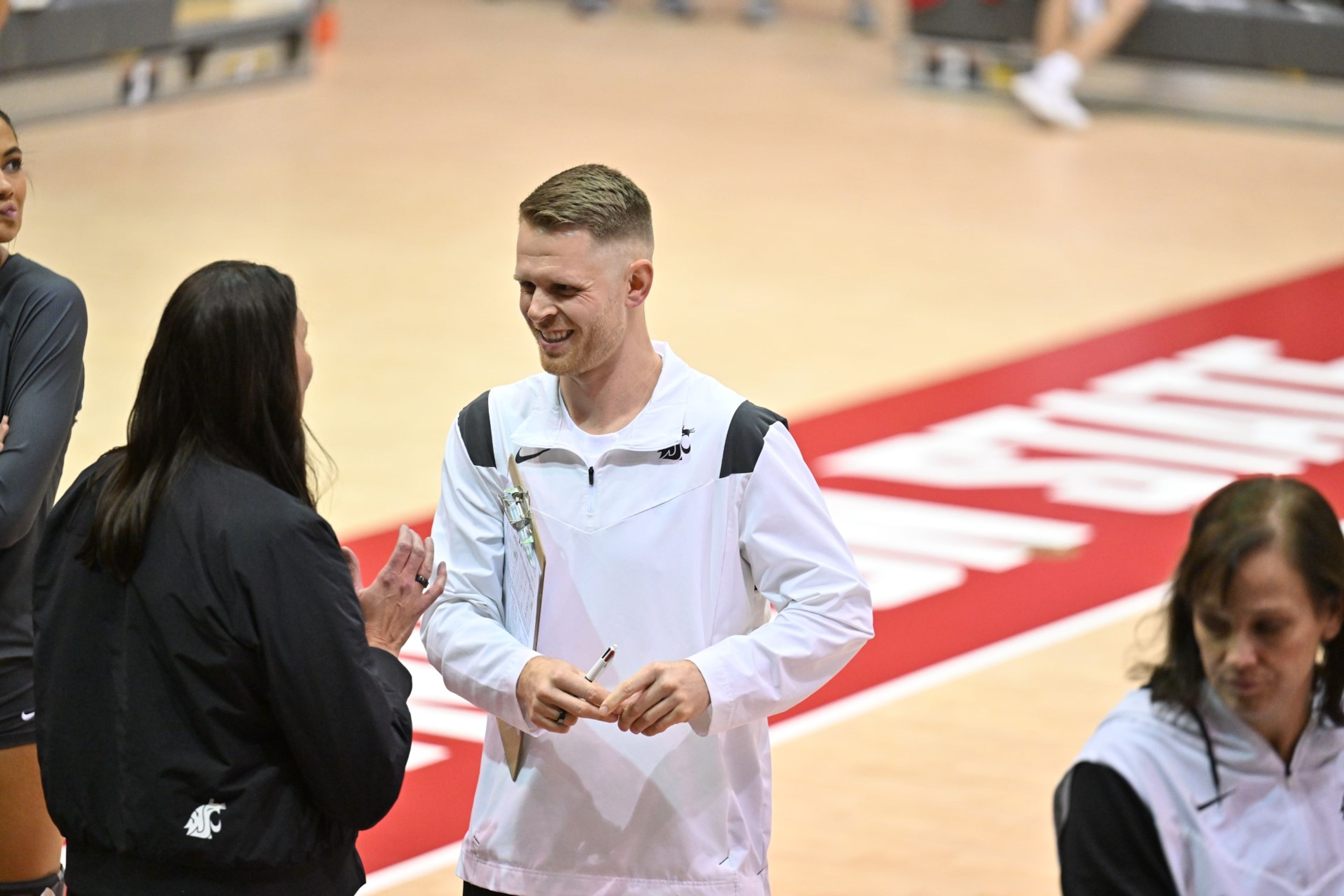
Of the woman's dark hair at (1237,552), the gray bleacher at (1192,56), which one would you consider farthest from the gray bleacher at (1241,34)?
the woman's dark hair at (1237,552)

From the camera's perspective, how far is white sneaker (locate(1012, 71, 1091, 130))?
11.5 meters

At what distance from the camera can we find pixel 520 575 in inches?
95.8

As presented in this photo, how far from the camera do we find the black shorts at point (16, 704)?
2721 mm

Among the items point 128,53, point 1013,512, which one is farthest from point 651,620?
point 128,53

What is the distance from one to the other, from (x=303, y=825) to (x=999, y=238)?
7.41 meters

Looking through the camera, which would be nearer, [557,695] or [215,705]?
[215,705]

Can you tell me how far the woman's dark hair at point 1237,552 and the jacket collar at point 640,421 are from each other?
725mm

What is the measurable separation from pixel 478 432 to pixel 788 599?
0.46 metres

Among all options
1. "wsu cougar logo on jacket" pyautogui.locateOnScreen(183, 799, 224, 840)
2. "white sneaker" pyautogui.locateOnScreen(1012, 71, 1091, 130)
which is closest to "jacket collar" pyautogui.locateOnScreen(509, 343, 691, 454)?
"wsu cougar logo on jacket" pyautogui.locateOnScreen(183, 799, 224, 840)

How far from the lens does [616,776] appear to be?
7.89ft

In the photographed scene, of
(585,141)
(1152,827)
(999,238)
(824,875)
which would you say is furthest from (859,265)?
(1152,827)

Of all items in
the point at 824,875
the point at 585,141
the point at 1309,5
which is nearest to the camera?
the point at 824,875

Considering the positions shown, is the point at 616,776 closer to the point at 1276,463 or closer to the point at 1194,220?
the point at 1276,463

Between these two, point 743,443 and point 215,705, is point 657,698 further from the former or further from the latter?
point 215,705
